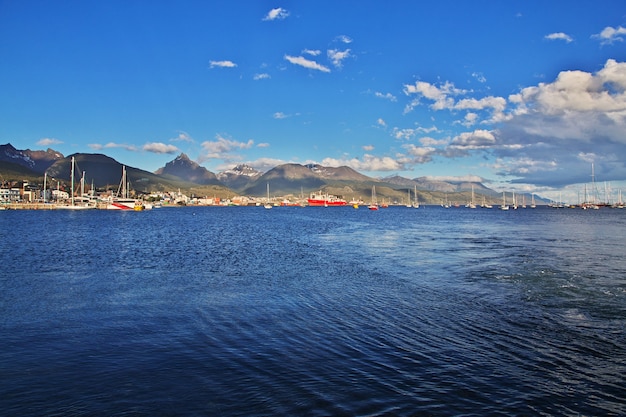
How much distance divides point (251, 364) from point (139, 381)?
3274 millimetres

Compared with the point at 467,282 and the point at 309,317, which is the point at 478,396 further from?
the point at 467,282

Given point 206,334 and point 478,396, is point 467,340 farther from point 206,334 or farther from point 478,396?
point 206,334

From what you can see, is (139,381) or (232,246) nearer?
(139,381)

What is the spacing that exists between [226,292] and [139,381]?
12.7 meters

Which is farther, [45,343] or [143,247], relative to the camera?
[143,247]

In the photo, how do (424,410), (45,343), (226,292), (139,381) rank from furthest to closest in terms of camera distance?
(226,292)
(45,343)
(139,381)
(424,410)

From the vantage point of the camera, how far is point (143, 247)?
49969 mm

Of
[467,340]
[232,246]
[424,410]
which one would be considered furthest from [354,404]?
[232,246]

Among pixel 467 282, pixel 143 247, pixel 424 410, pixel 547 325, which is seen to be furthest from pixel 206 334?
pixel 143 247

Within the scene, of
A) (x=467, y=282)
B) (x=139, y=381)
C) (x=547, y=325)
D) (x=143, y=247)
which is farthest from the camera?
(x=143, y=247)

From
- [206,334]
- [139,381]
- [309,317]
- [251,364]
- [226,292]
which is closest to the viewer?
[139,381]

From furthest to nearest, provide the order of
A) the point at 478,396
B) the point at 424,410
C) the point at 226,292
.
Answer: the point at 226,292
the point at 478,396
the point at 424,410

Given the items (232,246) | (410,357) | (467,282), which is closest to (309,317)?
(410,357)

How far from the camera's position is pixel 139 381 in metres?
12.1
